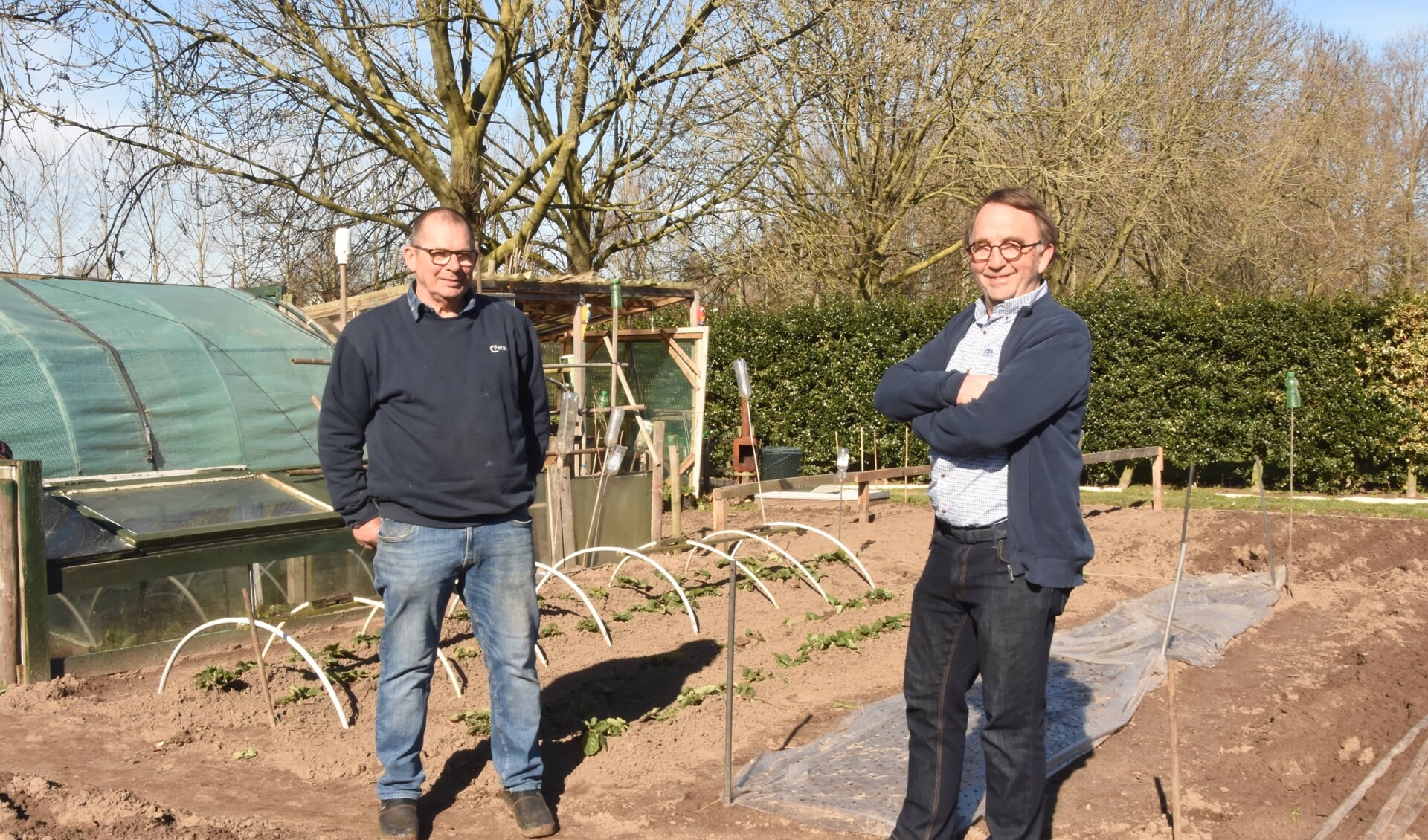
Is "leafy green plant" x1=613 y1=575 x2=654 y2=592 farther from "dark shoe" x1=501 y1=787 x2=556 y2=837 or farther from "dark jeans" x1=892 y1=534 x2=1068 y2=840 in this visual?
"dark jeans" x1=892 y1=534 x2=1068 y2=840

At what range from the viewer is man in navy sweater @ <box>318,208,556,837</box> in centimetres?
342

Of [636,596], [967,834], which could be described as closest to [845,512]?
[636,596]

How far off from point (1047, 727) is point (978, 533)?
1.91 m

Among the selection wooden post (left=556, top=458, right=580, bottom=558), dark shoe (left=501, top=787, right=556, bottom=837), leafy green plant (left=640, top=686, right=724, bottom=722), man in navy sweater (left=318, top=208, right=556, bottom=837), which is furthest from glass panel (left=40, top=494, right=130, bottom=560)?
wooden post (left=556, top=458, right=580, bottom=558)

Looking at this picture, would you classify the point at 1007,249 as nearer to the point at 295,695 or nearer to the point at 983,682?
the point at 983,682

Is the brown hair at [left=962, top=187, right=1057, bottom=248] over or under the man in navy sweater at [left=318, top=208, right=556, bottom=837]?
over

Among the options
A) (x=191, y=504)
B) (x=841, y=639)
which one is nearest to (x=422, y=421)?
(x=841, y=639)

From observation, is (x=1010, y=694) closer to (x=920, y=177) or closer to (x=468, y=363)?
(x=468, y=363)

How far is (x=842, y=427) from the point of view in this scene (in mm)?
15766

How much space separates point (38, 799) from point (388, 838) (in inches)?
45.5

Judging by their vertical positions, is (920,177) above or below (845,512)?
above

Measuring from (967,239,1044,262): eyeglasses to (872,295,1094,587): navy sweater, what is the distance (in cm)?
14

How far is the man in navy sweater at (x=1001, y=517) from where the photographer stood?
9.14 feet

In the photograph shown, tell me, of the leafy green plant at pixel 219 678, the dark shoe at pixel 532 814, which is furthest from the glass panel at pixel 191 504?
the dark shoe at pixel 532 814
